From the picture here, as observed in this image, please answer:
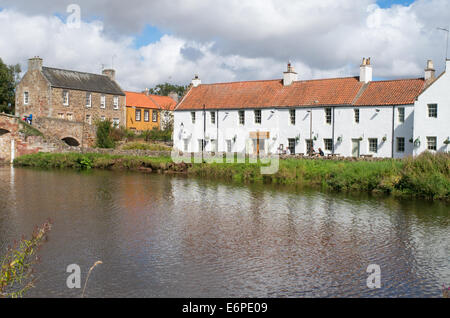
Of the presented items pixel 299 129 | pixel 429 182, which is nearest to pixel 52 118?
pixel 299 129

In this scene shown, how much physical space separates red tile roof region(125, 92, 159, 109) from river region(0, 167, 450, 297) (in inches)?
1506

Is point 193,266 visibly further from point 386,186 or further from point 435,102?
point 435,102

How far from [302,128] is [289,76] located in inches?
245

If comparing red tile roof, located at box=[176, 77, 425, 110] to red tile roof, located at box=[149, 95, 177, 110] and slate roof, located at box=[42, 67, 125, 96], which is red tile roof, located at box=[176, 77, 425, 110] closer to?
slate roof, located at box=[42, 67, 125, 96]

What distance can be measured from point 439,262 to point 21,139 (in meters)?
41.2

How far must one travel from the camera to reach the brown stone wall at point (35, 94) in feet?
167

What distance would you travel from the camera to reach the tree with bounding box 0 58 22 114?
2343 inches

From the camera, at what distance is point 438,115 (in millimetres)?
33250

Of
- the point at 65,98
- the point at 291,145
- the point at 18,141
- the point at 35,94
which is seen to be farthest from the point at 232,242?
the point at 35,94

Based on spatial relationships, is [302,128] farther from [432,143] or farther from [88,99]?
[88,99]

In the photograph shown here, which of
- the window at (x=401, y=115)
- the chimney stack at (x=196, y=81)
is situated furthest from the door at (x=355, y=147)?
the chimney stack at (x=196, y=81)

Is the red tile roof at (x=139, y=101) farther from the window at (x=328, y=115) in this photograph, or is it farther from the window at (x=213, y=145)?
the window at (x=328, y=115)

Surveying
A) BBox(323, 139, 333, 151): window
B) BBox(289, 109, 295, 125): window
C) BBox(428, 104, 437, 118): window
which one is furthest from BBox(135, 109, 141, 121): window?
BBox(428, 104, 437, 118): window

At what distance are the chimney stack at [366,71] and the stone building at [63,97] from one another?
2604 centimetres
